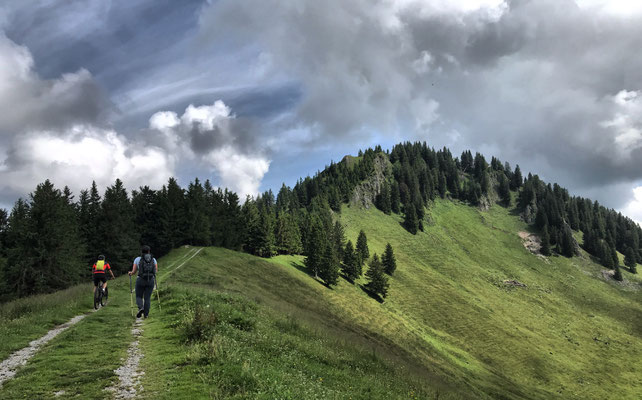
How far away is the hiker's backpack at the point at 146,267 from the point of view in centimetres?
1493

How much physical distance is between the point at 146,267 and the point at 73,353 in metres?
4.52

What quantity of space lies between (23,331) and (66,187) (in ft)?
203

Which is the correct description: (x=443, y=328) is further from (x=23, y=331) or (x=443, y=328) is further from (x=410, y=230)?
(x=410, y=230)

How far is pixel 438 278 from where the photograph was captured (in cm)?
11056

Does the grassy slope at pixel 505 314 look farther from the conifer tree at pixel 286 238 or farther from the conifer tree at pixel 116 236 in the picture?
the conifer tree at pixel 116 236

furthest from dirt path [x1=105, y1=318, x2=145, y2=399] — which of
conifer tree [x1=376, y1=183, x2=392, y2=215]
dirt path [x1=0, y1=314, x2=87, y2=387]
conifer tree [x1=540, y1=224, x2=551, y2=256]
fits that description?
conifer tree [x1=540, y1=224, x2=551, y2=256]

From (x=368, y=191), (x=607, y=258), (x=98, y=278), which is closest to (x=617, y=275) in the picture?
(x=607, y=258)

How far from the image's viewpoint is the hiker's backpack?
49.0 feet

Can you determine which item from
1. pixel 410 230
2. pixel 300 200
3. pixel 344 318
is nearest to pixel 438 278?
pixel 410 230

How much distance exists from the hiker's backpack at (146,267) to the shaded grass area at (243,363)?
2.49 meters

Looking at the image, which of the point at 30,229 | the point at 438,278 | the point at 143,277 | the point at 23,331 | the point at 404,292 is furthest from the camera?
the point at 438,278

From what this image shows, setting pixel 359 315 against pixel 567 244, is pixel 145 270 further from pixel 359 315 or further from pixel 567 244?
pixel 567 244

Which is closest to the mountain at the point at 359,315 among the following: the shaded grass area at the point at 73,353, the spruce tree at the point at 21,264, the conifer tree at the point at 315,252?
the shaded grass area at the point at 73,353

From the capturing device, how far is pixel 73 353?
10.9 meters
